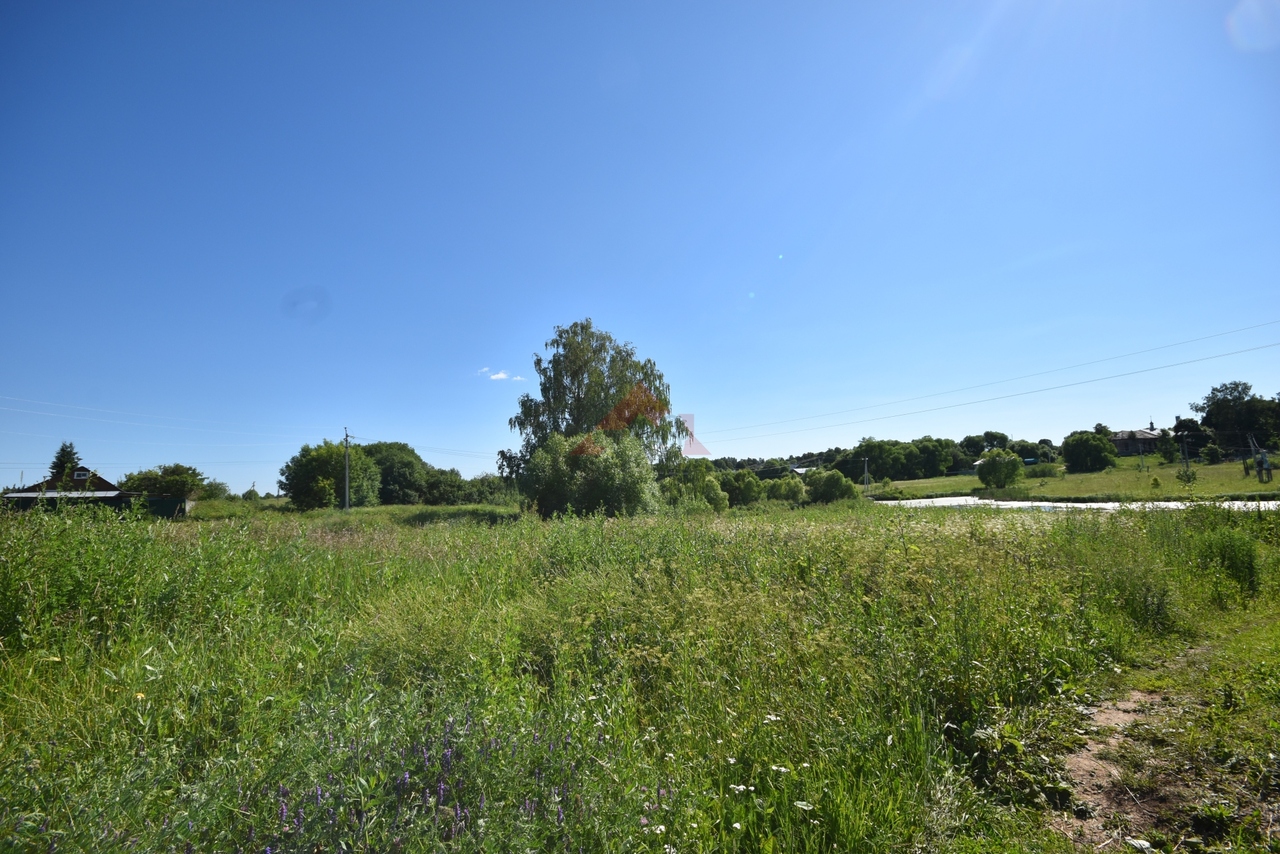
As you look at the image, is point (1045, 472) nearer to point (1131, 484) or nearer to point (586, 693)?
point (1131, 484)

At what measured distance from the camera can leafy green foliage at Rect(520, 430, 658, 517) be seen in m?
20.9

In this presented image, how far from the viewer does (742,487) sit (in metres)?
34.2

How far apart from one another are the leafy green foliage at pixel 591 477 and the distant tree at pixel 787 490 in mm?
11668

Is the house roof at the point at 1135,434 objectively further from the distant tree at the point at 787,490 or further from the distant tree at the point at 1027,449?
the distant tree at the point at 787,490

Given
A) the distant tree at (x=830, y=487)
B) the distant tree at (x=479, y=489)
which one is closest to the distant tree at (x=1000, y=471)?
the distant tree at (x=830, y=487)

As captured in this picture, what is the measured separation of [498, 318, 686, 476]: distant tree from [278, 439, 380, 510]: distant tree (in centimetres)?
2105

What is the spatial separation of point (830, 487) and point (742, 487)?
19.6 ft

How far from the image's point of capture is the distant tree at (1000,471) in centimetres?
3291

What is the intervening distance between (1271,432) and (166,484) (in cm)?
8060

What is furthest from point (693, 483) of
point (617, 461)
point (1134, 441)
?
point (1134, 441)

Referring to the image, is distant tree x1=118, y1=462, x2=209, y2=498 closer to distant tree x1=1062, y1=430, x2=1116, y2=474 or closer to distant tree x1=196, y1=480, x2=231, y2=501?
distant tree x1=196, y1=480, x2=231, y2=501

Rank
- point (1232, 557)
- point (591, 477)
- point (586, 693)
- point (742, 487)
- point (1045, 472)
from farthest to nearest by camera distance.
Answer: point (1045, 472) → point (742, 487) → point (591, 477) → point (1232, 557) → point (586, 693)

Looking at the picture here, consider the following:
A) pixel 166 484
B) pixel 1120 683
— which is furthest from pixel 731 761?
pixel 166 484

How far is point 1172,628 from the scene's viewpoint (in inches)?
215
